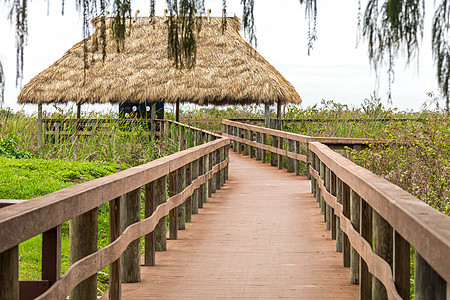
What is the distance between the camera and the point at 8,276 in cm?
237

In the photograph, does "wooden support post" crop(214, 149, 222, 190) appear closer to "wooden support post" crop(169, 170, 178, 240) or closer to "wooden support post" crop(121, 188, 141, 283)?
"wooden support post" crop(169, 170, 178, 240)

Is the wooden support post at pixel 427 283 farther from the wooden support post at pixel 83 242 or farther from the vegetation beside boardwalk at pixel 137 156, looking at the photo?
the vegetation beside boardwalk at pixel 137 156

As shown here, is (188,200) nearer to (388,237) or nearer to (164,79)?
(388,237)

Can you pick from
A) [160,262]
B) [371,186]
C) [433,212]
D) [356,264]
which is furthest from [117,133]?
[433,212]

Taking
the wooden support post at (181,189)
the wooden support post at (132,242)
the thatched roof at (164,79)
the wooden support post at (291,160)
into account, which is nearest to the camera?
the wooden support post at (132,242)

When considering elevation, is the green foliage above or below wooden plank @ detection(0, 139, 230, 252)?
below

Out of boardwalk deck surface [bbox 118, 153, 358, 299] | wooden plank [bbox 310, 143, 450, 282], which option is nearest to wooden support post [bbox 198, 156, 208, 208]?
boardwalk deck surface [bbox 118, 153, 358, 299]

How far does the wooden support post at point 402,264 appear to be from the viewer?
9.57 feet

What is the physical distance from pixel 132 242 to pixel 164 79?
1502cm

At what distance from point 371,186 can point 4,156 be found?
10.1 m

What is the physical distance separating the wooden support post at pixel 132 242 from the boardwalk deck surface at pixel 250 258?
0.33 feet

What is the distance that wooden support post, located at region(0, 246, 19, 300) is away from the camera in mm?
2363

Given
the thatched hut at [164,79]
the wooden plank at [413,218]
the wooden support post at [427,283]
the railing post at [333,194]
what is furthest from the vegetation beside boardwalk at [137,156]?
the wooden support post at [427,283]

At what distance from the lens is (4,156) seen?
39.5ft
